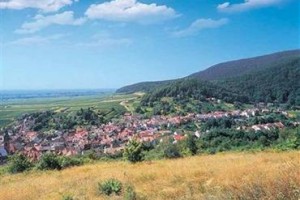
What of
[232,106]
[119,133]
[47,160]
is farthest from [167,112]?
[47,160]

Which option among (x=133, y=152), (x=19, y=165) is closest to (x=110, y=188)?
(x=133, y=152)

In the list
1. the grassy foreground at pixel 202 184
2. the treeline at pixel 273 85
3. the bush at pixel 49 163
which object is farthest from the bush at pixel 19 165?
the treeline at pixel 273 85

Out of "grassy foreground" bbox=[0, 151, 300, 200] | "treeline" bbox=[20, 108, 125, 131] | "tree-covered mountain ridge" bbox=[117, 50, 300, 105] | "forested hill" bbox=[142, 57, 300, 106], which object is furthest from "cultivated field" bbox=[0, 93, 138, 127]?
"grassy foreground" bbox=[0, 151, 300, 200]

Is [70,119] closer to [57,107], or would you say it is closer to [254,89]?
[57,107]

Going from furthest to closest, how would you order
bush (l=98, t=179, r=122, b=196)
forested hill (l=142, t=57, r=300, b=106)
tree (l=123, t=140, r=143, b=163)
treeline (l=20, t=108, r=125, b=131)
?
forested hill (l=142, t=57, r=300, b=106), treeline (l=20, t=108, r=125, b=131), tree (l=123, t=140, r=143, b=163), bush (l=98, t=179, r=122, b=196)

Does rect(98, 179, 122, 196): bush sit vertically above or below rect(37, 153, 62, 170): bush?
above

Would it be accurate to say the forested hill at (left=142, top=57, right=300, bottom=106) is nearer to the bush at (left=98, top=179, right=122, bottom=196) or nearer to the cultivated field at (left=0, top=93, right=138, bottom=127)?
the cultivated field at (left=0, top=93, right=138, bottom=127)

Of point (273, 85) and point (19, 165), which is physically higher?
point (19, 165)

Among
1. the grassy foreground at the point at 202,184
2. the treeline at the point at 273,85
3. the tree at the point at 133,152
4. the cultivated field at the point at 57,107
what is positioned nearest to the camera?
the grassy foreground at the point at 202,184

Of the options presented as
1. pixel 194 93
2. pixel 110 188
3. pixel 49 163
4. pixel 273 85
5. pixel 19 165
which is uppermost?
pixel 110 188

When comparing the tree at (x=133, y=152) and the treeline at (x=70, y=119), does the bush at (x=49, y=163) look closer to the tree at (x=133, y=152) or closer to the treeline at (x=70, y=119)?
the tree at (x=133, y=152)

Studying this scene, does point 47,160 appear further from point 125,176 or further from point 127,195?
point 127,195
